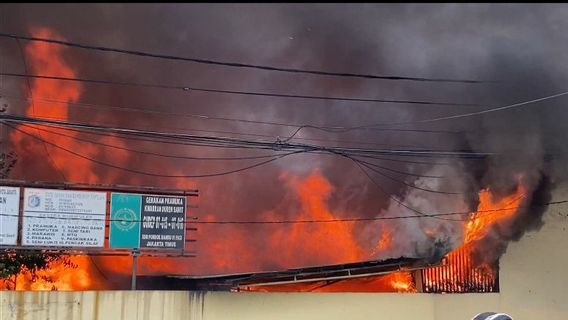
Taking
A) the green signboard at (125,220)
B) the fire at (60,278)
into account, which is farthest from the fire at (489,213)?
the fire at (60,278)

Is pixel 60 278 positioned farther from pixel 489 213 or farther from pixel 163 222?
pixel 489 213

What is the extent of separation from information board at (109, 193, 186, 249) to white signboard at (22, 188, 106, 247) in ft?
1.06

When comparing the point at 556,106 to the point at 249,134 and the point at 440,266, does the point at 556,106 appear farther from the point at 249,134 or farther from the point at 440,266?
the point at 249,134

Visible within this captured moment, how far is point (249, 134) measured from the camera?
1812 centimetres

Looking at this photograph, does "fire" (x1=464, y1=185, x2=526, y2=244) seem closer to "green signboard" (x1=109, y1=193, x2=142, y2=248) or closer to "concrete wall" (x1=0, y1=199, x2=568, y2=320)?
"concrete wall" (x1=0, y1=199, x2=568, y2=320)

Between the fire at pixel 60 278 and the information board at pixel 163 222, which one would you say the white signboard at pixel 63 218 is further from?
the fire at pixel 60 278

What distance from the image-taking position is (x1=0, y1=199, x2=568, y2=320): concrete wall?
10.4m

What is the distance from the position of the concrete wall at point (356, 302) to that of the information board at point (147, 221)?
2679 mm

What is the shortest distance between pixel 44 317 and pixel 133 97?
8670 millimetres

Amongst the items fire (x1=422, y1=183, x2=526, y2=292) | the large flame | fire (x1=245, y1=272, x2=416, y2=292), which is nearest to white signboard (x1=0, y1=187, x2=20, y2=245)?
the large flame

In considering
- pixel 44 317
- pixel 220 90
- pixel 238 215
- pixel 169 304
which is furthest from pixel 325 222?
pixel 44 317

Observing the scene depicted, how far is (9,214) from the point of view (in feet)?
40.4

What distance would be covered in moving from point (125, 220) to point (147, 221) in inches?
18.4

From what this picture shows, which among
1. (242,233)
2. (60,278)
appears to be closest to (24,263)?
(60,278)
